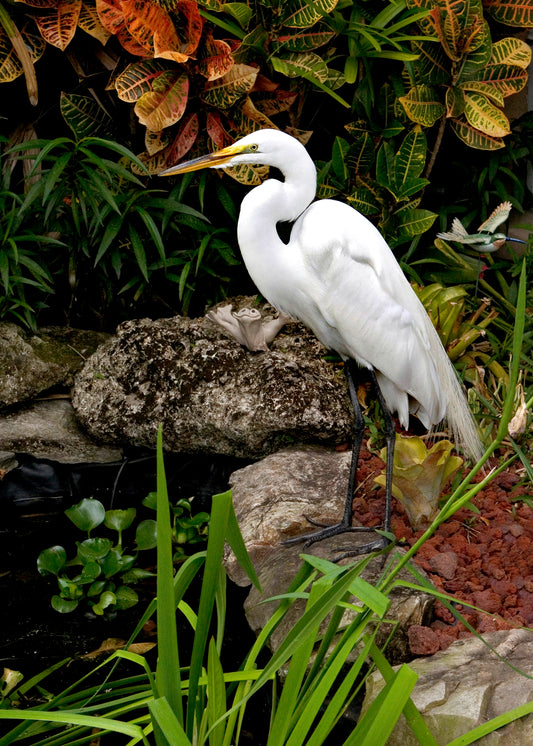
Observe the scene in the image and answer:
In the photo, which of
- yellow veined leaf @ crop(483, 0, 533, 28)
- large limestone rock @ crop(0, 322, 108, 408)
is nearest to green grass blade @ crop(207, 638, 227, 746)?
large limestone rock @ crop(0, 322, 108, 408)

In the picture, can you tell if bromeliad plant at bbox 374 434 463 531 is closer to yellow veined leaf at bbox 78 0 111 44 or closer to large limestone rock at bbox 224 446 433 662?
large limestone rock at bbox 224 446 433 662

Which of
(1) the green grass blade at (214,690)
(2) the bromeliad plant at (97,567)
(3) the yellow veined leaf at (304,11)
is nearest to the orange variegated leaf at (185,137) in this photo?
(3) the yellow veined leaf at (304,11)

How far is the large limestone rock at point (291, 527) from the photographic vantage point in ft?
7.00

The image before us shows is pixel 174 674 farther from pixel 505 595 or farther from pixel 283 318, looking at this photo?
pixel 283 318

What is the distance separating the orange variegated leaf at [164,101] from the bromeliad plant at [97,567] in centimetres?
178

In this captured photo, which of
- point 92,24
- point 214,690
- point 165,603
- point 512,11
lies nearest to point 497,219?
point 512,11

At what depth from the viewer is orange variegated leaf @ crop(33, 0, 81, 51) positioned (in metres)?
3.61

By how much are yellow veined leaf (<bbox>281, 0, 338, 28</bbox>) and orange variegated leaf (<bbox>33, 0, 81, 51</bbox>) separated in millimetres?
973

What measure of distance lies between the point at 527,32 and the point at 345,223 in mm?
2383

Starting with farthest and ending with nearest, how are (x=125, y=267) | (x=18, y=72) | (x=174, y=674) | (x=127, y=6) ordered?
(x=125, y=267)
(x=18, y=72)
(x=127, y=6)
(x=174, y=674)

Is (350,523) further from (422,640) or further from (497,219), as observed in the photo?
(497,219)

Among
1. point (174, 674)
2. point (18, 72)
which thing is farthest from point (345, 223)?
point (18, 72)

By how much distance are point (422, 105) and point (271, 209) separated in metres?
1.69

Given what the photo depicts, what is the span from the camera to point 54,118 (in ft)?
14.6
